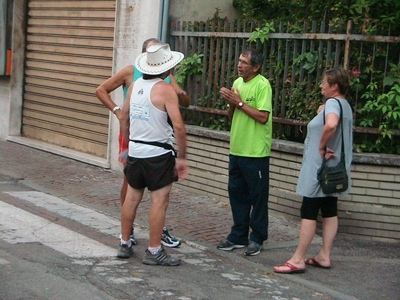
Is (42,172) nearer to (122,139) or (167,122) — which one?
(122,139)

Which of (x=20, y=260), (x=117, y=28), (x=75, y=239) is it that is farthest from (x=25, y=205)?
(x=117, y=28)

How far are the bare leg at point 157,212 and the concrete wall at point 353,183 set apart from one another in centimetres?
234

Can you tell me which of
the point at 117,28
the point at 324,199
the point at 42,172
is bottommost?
the point at 42,172

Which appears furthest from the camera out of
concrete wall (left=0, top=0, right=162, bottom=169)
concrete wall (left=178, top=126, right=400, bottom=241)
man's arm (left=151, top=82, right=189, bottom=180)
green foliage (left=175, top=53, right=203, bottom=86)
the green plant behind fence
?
concrete wall (left=0, top=0, right=162, bottom=169)

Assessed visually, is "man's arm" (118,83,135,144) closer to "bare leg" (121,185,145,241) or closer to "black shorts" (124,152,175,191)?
"black shorts" (124,152,175,191)

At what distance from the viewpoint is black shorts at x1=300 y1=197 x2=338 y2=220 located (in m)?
6.69

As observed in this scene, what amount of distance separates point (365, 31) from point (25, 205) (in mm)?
4039

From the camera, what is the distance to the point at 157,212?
6574 mm

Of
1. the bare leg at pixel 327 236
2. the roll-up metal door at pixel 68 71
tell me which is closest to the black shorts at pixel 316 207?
the bare leg at pixel 327 236

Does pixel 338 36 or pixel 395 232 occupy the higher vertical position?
pixel 338 36

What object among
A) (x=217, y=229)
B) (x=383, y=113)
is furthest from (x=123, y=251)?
(x=383, y=113)

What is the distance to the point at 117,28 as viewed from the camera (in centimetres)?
1120

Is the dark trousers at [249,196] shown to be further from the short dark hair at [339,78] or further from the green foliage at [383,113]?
the green foliage at [383,113]

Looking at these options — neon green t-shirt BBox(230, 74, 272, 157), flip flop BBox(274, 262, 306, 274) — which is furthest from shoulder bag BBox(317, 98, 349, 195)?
neon green t-shirt BBox(230, 74, 272, 157)
